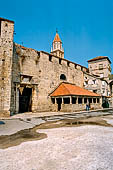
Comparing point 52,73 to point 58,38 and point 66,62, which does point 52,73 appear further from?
point 58,38

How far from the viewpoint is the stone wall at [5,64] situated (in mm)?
15664

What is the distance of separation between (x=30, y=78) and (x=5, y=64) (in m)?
5.43

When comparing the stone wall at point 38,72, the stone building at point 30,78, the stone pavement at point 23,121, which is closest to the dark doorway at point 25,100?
the stone building at point 30,78

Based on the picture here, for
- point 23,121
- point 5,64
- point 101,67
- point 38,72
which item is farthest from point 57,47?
point 23,121

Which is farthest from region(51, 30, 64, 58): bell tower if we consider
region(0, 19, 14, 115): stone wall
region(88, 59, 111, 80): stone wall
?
region(0, 19, 14, 115): stone wall

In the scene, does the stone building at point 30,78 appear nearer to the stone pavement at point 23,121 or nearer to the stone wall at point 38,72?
the stone wall at point 38,72

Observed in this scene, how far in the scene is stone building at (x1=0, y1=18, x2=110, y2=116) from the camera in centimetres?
1617

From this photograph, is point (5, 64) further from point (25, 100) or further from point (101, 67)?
point (101, 67)

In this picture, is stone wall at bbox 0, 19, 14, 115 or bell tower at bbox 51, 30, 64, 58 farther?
bell tower at bbox 51, 30, 64, 58

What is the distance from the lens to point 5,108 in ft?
51.0

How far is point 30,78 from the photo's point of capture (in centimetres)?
2098

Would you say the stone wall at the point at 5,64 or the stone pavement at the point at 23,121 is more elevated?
the stone wall at the point at 5,64

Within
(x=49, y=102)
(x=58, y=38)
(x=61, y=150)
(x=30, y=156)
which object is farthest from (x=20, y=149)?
(x=58, y=38)

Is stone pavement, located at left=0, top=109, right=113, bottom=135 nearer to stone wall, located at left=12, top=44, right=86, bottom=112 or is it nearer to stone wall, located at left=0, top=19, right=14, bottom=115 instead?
stone wall, located at left=0, top=19, right=14, bottom=115
